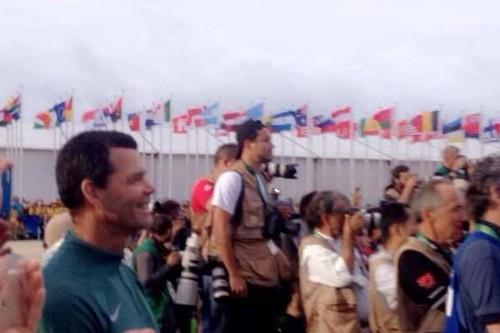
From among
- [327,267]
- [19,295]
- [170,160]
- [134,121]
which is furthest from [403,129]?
[19,295]

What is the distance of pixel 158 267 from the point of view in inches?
318

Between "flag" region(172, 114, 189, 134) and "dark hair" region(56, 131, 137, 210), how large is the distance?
42468 millimetres

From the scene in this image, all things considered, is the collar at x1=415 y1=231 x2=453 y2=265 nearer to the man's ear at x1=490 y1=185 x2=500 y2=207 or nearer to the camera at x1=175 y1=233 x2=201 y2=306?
the man's ear at x1=490 y1=185 x2=500 y2=207

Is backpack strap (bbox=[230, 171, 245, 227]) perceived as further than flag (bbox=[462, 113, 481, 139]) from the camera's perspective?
No

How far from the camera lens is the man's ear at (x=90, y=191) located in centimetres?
345

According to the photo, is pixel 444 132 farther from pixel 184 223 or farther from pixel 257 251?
pixel 257 251

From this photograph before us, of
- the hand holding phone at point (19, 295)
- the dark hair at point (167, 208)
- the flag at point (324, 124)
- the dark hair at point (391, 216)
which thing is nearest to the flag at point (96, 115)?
the flag at point (324, 124)

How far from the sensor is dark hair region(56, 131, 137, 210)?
136 inches

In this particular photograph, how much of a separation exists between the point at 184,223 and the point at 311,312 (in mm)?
4025

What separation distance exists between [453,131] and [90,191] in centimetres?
3977

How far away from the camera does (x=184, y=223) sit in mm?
10719

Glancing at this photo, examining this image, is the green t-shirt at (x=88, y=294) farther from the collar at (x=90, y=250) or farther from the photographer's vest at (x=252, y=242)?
the photographer's vest at (x=252, y=242)

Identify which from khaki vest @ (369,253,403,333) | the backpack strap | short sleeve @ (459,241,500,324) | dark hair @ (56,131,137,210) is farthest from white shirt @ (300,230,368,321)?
dark hair @ (56,131,137,210)

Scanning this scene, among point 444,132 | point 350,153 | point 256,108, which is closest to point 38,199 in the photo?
point 256,108
